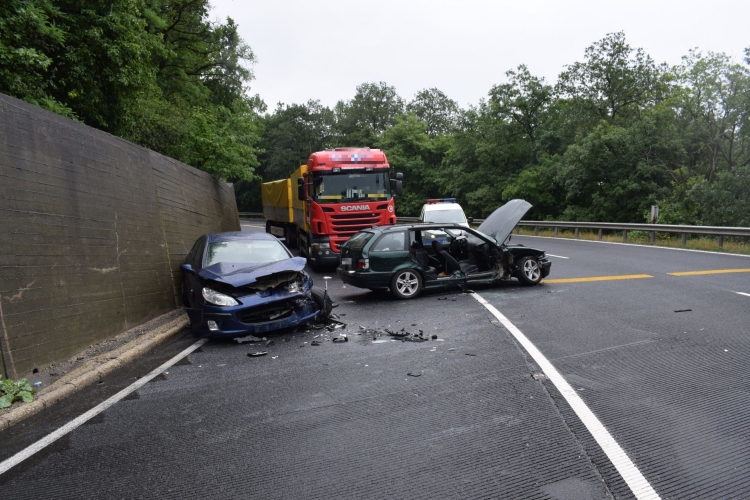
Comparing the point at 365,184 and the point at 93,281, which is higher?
the point at 365,184

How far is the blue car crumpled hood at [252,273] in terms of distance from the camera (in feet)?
24.9

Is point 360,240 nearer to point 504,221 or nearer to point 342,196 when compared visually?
point 504,221

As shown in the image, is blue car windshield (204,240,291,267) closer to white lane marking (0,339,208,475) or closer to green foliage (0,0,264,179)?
white lane marking (0,339,208,475)

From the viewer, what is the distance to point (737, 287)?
1025 cm

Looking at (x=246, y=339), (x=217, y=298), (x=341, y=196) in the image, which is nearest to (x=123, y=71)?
(x=341, y=196)

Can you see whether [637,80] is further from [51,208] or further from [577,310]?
[51,208]

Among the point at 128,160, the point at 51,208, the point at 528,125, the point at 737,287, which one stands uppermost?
the point at 528,125

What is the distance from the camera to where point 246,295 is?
297 inches

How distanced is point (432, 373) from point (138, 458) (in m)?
2.90

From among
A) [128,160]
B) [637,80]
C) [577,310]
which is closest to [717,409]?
[577,310]

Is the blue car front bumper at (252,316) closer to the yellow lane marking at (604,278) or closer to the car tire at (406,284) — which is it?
the car tire at (406,284)

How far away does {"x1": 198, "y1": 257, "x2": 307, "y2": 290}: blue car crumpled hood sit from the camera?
7.60 meters

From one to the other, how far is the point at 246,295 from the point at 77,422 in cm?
316

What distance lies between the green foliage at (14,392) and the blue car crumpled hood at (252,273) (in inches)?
109
